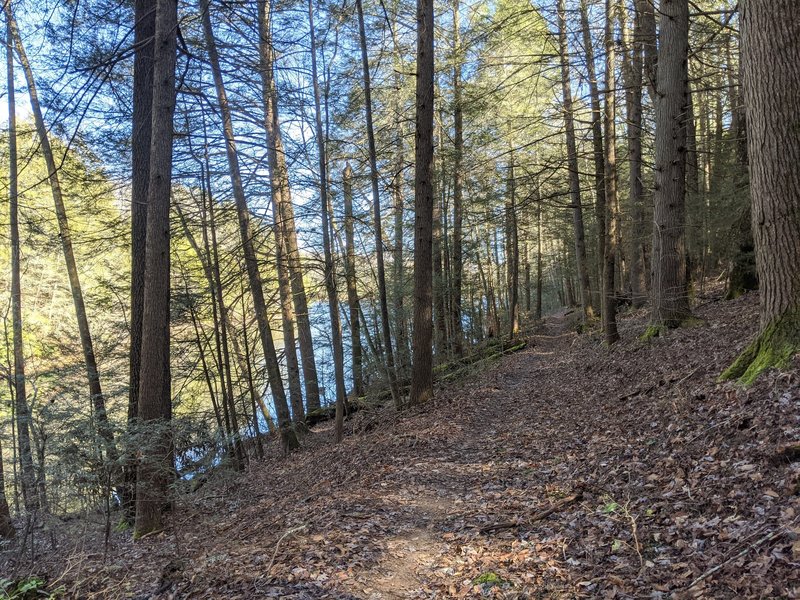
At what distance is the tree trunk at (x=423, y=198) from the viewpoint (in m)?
9.72

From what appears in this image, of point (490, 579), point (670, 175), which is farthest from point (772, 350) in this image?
point (670, 175)

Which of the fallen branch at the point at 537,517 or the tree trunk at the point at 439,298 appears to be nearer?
the fallen branch at the point at 537,517

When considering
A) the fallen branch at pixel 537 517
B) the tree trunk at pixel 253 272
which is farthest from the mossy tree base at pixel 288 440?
the fallen branch at pixel 537 517

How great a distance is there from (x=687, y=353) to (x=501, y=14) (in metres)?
9.42

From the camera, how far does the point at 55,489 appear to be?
4.83m

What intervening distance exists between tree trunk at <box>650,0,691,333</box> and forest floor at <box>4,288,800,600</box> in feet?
4.32

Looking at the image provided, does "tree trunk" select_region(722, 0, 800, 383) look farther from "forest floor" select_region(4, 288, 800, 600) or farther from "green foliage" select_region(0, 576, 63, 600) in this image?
"green foliage" select_region(0, 576, 63, 600)

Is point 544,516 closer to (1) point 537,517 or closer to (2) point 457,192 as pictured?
(1) point 537,517

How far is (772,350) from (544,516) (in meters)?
2.92

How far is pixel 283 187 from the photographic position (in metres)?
10.6

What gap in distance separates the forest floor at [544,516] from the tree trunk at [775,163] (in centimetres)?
63

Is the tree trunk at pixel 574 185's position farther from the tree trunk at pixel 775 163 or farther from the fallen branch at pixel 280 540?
the fallen branch at pixel 280 540

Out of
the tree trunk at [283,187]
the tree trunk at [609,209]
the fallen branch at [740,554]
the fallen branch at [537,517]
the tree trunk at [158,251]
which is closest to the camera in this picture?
the fallen branch at [740,554]

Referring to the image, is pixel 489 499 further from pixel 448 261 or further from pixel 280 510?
pixel 448 261
